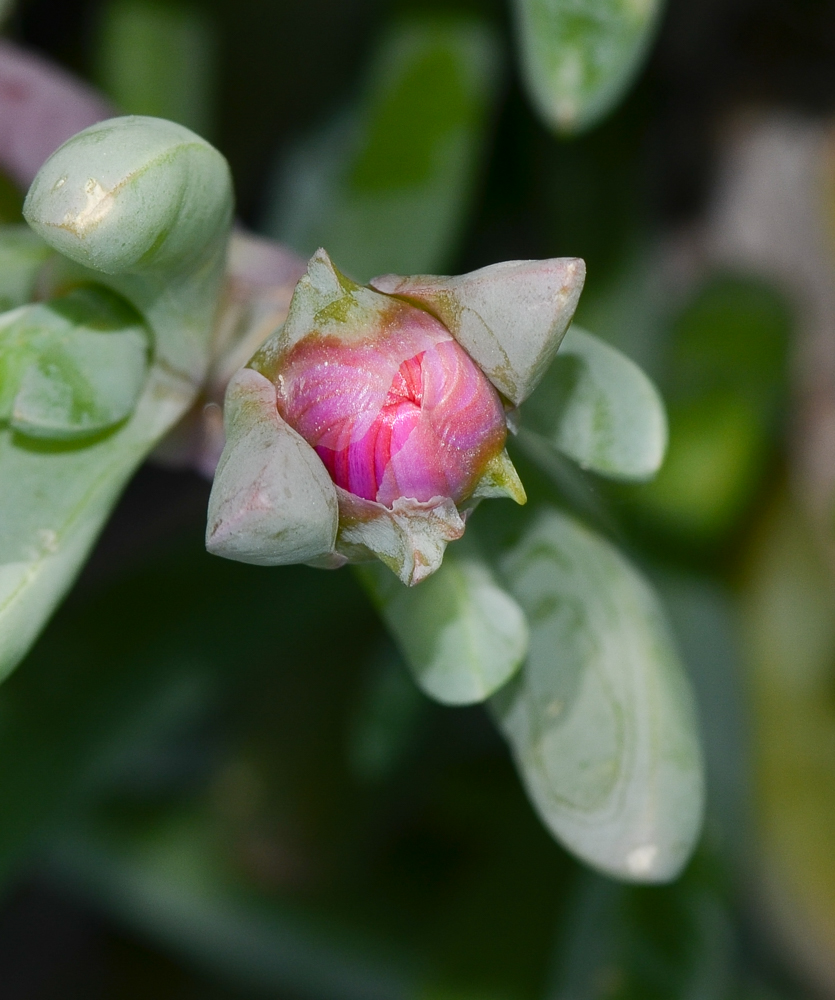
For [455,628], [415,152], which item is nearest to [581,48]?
[415,152]

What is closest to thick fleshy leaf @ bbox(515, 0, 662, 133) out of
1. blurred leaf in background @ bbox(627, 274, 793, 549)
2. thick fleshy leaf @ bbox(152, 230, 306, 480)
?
thick fleshy leaf @ bbox(152, 230, 306, 480)

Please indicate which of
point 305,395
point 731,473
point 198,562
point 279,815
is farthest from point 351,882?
point 305,395

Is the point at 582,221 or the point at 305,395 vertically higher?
the point at 305,395

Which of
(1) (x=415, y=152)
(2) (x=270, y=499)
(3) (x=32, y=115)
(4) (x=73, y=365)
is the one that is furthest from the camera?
(1) (x=415, y=152)

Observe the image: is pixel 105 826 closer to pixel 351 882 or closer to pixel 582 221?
pixel 351 882

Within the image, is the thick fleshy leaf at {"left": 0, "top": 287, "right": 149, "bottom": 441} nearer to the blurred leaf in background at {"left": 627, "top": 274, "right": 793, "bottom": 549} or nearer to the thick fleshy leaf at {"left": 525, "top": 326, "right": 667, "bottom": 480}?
the thick fleshy leaf at {"left": 525, "top": 326, "right": 667, "bottom": 480}

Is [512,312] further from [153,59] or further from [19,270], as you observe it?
[153,59]
